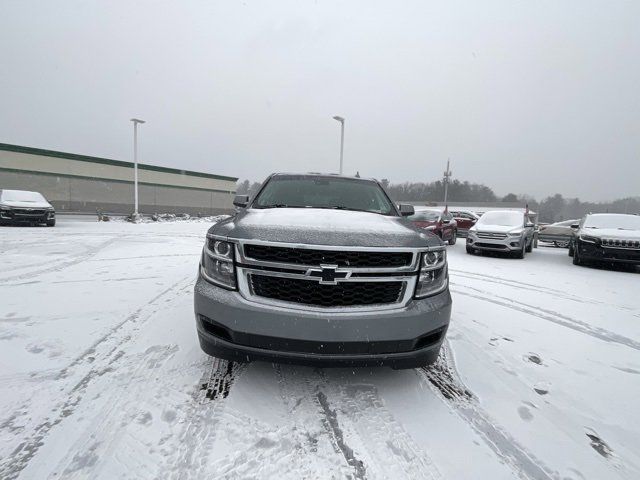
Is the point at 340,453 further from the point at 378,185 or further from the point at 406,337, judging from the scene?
the point at 378,185

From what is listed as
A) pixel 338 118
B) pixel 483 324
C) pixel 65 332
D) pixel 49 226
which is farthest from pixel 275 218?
pixel 338 118

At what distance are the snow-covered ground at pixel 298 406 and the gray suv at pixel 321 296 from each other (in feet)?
1.26

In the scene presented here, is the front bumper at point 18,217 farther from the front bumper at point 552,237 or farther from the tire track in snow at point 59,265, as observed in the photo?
the front bumper at point 552,237

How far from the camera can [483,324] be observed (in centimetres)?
433

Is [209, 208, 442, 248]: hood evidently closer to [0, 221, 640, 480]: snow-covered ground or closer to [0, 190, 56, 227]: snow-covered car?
[0, 221, 640, 480]: snow-covered ground

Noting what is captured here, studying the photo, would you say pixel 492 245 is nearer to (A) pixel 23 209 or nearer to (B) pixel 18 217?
(A) pixel 23 209

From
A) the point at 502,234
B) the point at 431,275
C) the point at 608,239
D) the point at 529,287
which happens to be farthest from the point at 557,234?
the point at 431,275

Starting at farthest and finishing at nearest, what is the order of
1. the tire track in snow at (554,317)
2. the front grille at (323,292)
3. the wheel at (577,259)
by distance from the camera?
the wheel at (577,259), the tire track in snow at (554,317), the front grille at (323,292)

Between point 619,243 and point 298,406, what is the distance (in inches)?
398

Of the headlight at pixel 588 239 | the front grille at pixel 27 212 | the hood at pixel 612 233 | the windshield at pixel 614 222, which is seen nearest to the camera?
the hood at pixel 612 233

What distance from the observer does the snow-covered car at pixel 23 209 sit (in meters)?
14.0

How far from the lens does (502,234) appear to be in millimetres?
11070

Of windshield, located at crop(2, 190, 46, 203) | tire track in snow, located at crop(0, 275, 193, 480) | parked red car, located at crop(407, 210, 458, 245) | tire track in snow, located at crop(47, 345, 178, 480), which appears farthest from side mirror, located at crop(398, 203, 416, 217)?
windshield, located at crop(2, 190, 46, 203)

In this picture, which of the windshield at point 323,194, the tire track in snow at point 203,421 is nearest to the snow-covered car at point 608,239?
the windshield at point 323,194
